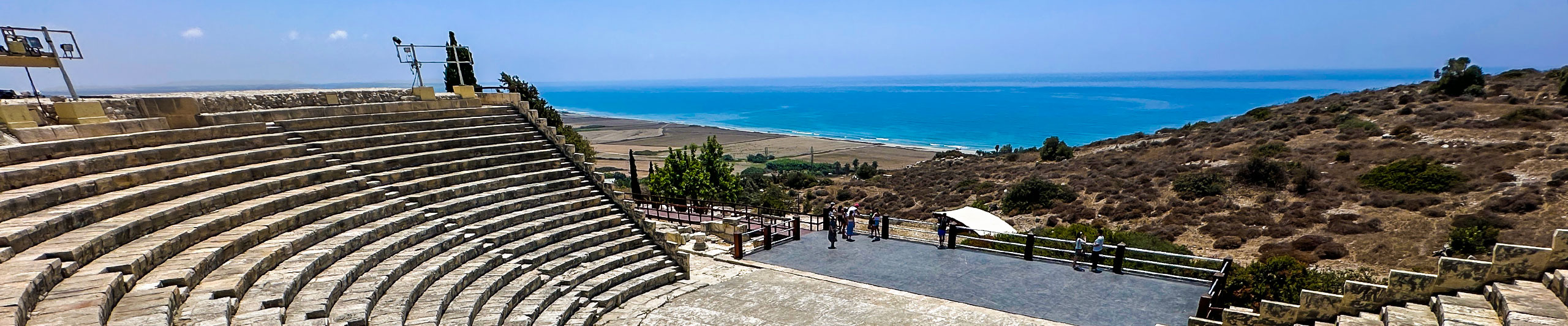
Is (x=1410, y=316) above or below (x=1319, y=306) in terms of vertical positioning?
above

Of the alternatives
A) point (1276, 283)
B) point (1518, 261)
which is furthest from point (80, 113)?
point (1518, 261)

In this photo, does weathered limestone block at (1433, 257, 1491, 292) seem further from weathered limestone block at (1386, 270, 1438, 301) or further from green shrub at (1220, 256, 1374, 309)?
green shrub at (1220, 256, 1374, 309)

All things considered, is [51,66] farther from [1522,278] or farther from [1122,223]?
[1122,223]

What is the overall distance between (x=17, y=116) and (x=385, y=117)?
5392 millimetres

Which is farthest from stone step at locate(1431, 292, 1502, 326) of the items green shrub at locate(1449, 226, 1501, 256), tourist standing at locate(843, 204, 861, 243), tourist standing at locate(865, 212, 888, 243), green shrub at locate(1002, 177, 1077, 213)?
green shrub at locate(1002, 177, 1077, 213)

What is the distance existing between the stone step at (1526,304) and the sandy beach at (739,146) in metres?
49.9

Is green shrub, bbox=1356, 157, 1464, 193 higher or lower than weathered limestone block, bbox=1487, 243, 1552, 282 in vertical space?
lower

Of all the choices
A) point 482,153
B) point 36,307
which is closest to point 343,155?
point 482,153

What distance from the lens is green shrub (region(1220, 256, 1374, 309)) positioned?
11852 millimetres

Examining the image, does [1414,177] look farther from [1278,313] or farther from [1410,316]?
[1410,316]

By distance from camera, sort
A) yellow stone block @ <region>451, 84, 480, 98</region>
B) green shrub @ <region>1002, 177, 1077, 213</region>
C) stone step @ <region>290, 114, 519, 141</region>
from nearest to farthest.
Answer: stone step @ <region>290, 114, 519, 141</region> < yellow stone block @ <region>451, 84, 480, 98</region> < green shrub @ <region>1002, 177, 1077, 213</region>

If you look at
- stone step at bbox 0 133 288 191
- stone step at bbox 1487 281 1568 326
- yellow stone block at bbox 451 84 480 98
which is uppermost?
yellow stone block at bbox 451 84 480 98

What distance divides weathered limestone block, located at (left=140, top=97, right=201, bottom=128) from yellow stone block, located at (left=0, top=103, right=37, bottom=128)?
1509 millimetres

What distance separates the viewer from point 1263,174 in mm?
25922
